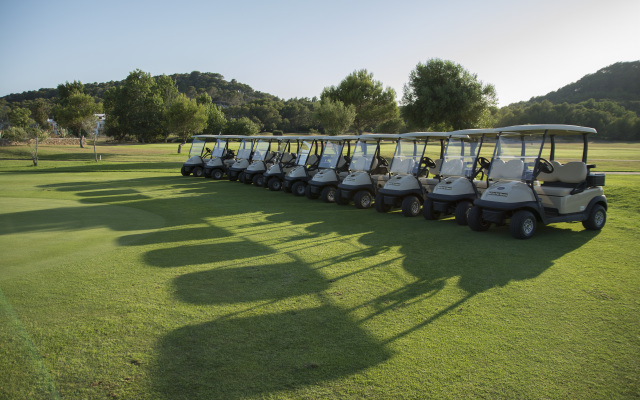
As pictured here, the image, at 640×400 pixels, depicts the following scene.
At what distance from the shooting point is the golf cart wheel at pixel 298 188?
46.6 ft

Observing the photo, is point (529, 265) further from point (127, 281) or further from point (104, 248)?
point (104, 248)

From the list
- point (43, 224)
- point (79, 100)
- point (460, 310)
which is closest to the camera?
point (460, 310)

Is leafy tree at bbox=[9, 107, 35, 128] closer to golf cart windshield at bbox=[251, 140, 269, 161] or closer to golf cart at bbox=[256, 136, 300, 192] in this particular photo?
golf cart windshield at bbox=[251, 140, 269, 161]

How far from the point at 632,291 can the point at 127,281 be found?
6.23m

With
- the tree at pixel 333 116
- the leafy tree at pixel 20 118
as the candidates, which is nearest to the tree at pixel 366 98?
the tree at pixel 333 116

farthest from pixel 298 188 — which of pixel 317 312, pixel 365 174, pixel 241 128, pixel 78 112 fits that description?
pixel 78 112

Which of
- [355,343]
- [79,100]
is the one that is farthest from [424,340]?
[79,100]

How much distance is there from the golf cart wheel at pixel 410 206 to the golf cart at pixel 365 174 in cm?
161

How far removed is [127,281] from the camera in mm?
5441

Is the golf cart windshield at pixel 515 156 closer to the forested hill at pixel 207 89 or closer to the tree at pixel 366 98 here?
the tree at pixel 366 98

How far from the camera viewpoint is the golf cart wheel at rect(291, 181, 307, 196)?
46.6ft

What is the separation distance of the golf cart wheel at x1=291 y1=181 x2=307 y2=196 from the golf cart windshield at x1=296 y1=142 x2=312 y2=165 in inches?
37.2

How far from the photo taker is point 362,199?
1140 centimetres

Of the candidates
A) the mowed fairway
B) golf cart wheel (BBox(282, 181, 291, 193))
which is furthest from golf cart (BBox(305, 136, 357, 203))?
the mowed fairway
